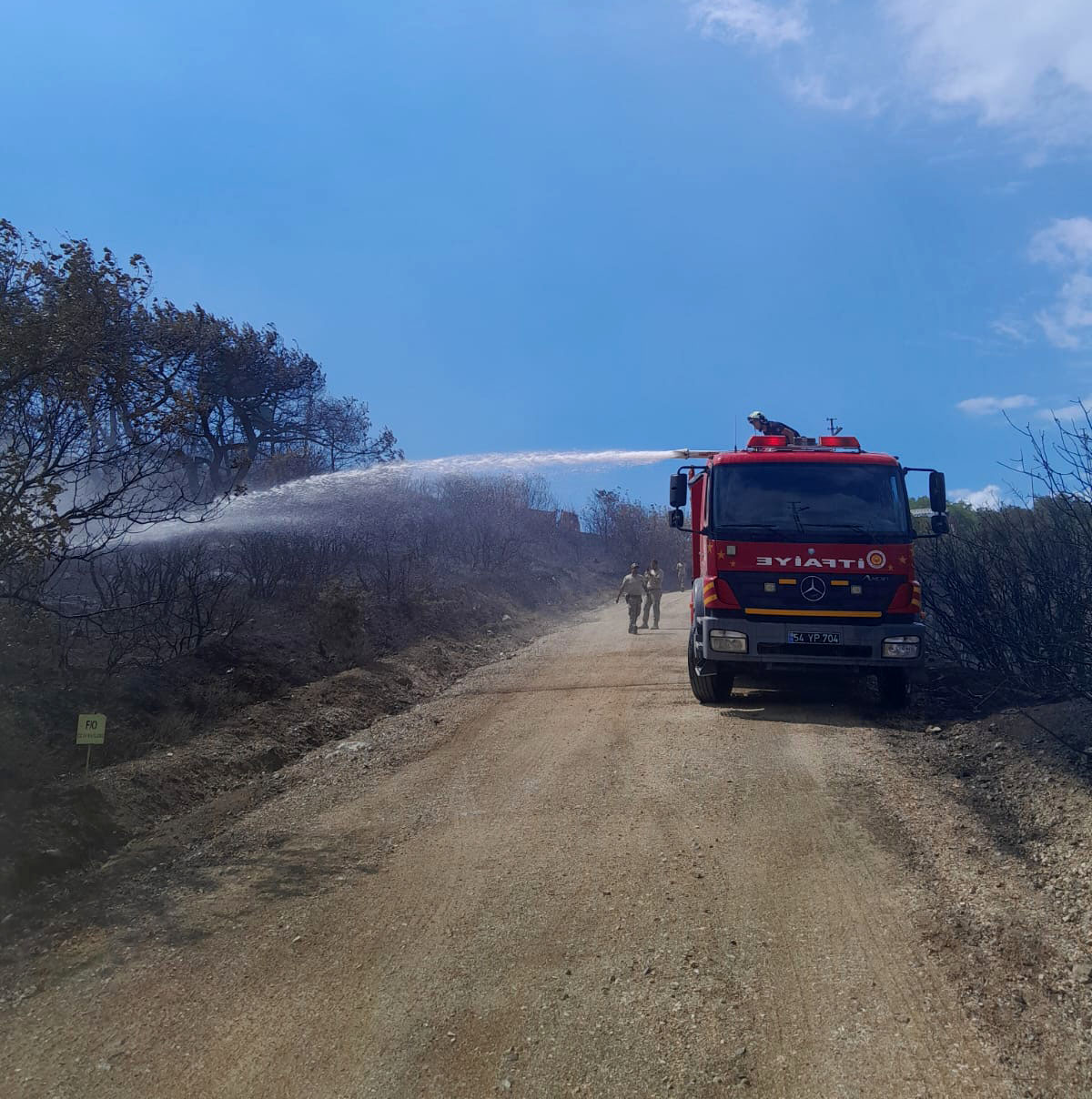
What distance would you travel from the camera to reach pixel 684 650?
17906 millimetres

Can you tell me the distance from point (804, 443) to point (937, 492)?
185 cm

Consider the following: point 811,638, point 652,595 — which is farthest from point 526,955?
point 652,595

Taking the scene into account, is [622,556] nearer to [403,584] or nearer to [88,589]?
[403,584]

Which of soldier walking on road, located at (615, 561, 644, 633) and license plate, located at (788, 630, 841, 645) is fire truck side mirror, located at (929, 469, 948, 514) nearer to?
license plate, located at (788, 630, 841, 645)

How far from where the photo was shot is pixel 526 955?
4.64m

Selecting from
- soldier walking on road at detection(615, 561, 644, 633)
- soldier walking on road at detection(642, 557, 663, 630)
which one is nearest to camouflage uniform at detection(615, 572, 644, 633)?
soldier walking on road at detection(615, 561, 644, 633)

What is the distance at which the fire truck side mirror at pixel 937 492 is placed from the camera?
11.0 metres

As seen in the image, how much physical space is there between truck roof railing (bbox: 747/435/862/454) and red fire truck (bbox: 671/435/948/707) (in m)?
0.54

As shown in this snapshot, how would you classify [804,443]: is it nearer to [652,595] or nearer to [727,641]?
[727,641]

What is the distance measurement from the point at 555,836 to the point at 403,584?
14.4 meters

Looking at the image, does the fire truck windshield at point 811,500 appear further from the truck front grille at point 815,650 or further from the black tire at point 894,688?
the black tire at point 894,688

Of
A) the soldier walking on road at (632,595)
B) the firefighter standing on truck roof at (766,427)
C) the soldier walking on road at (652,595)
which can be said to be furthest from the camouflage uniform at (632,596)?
the firefighter standing on truck roof at (766,427)

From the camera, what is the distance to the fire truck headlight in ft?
35.3

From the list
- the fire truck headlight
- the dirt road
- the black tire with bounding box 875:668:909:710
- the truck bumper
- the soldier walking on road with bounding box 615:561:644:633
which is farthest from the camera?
the soldier walking on road with bounding box 615:561:644:633
